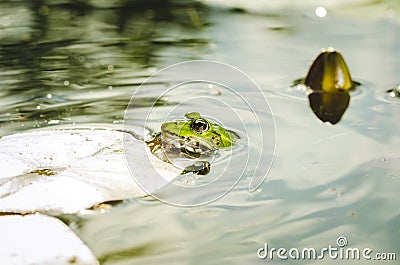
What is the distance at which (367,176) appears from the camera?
178 centimetres

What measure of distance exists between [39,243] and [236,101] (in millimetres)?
1093

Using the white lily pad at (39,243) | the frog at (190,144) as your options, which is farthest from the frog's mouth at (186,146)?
the white lily pad at (39,243)

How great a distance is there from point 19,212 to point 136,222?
265 millimetres

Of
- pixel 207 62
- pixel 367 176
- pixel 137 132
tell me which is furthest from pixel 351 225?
pixel 207 62

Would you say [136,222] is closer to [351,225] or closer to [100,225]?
[100,225]

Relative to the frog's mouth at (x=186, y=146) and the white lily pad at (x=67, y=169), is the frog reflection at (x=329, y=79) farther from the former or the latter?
the white lily pad at (x=67, y=169)

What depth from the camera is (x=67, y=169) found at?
171cm

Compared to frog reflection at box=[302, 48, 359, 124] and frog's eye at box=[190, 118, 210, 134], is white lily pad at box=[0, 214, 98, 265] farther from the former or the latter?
frog reflection at box=[302, 48, 359, 124]

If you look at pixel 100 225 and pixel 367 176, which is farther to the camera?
pixel 367 176

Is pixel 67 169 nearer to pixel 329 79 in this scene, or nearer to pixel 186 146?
pixel 186 146

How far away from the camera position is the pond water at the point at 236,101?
1520 millimetres

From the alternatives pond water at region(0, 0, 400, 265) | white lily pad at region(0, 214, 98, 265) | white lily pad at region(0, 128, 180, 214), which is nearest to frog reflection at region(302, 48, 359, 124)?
pond water at region(0, 0, 400, 265)

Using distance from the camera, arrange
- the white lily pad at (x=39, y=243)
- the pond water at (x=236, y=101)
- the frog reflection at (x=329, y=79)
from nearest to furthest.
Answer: the white lily pad at (x=39, y=243), the pond water at (x=236, y=101), the frog reflection at (x=329, y=79)

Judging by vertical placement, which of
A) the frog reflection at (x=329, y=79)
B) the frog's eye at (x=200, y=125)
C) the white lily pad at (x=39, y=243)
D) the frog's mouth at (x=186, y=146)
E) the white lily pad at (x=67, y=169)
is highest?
the frog reflection at (x=329, y=79)
